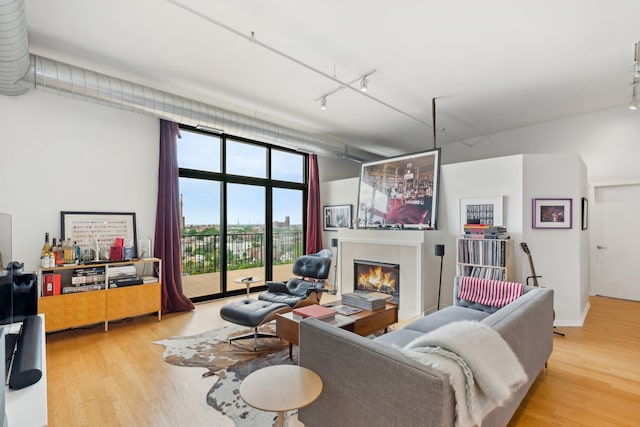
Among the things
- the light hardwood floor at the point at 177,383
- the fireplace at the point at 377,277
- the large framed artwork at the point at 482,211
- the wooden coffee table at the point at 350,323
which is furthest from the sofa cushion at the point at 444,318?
the large framed artwork at the point at 482,211

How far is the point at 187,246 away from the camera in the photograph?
5031 millimetres

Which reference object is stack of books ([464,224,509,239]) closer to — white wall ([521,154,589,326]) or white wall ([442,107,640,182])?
white wall ([521,154,589,326])

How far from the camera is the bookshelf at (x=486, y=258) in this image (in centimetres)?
394

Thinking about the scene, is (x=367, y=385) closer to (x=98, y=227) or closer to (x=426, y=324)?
(x=426, y=324)

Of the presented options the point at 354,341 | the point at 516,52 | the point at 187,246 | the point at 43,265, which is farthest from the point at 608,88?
the point at 43,265

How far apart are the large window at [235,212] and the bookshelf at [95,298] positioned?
890 mm

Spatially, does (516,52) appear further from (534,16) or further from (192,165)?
(192,165)

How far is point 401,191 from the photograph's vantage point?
5129 mm

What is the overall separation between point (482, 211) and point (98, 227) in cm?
535

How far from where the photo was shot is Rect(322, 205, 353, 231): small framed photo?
6.42 metres

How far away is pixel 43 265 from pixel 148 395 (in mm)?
2283

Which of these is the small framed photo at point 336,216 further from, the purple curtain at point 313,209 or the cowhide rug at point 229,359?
the cowhide rug at point 229,359

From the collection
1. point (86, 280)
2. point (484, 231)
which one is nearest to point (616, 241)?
point (484, 231)

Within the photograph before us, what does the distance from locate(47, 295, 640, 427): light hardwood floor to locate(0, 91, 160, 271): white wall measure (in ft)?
4.73
